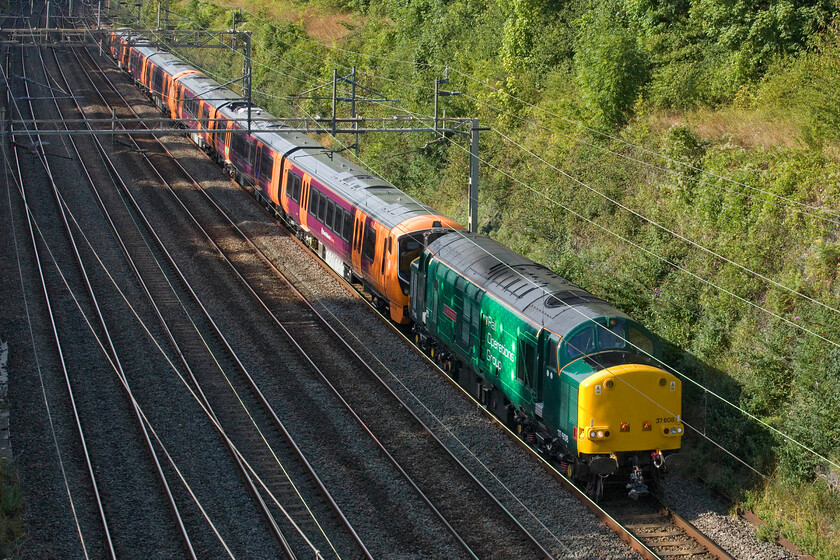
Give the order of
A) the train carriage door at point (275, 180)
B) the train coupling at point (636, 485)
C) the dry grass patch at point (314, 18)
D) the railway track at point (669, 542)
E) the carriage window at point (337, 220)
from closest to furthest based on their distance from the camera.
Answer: the railway track at point (669, 542) < the train coupling at point (636, 485) < the carriage window at point (337, 220) < the train carriage door at point (275, 180) < the dry grass patch at point (314, 18)

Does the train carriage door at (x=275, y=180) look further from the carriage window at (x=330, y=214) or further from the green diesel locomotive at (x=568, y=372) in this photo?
the green diesel locomotive at (x=568, y=372)

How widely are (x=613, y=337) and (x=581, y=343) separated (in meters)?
0.60

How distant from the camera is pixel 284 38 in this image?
5316cm

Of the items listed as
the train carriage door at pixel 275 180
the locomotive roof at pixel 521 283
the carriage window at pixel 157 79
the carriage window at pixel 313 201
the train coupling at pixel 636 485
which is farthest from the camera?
the carriage window at pixel 157 79

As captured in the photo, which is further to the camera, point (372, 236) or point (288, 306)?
point (288, 306)

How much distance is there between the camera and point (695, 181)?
21.4 metres

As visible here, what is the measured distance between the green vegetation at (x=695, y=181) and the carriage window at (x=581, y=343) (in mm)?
2472

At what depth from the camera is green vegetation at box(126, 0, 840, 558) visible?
52.0 feet

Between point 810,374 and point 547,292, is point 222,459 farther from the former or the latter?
point 810,374

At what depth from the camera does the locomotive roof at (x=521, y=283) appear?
50.4 ft

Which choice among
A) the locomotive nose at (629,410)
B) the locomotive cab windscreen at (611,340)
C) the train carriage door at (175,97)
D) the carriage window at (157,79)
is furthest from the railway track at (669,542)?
the carriage window at (157,79)

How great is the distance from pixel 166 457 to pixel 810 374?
11.3 metres

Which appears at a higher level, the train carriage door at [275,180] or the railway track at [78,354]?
the train carriage door at [275,180]

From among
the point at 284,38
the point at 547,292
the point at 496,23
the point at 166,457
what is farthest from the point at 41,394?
the point at 284,38
